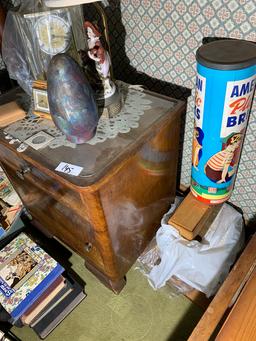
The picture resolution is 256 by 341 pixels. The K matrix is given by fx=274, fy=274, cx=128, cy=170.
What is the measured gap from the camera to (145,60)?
105 centimetres

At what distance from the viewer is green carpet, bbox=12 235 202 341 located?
3.45ft

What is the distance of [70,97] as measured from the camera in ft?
2.14

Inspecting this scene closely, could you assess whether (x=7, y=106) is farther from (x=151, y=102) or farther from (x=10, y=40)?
(x=151, y=102)

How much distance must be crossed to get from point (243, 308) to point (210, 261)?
41 cm

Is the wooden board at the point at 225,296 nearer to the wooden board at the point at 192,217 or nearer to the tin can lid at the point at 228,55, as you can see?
the wooden board at the point at 192,217

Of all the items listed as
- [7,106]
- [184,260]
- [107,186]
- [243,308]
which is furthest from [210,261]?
[7,106]

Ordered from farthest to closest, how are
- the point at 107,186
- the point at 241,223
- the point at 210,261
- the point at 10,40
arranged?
the point at 241,223, the point at 210,261, the point at 10,40, the point at 107,186

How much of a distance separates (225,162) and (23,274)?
33.4 inches

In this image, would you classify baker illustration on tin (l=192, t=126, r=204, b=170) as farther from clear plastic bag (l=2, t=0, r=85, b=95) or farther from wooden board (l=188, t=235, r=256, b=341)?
clear plastic bag (l=2, t=0, r=85, b=95)

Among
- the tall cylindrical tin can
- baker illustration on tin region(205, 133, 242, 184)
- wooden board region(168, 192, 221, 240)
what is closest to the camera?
the tall cylindrical tin can

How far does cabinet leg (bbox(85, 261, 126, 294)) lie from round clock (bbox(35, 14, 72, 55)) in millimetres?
823

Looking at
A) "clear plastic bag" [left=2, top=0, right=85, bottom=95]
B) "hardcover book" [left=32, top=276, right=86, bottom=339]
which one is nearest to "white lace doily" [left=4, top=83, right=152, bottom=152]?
"clear plastic bag" [left=2, top=0, right=85, bottom=95]

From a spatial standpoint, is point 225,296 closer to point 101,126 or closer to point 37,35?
point 101,126

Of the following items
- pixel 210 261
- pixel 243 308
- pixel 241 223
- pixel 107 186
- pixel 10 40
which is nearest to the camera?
pixel 243 308
